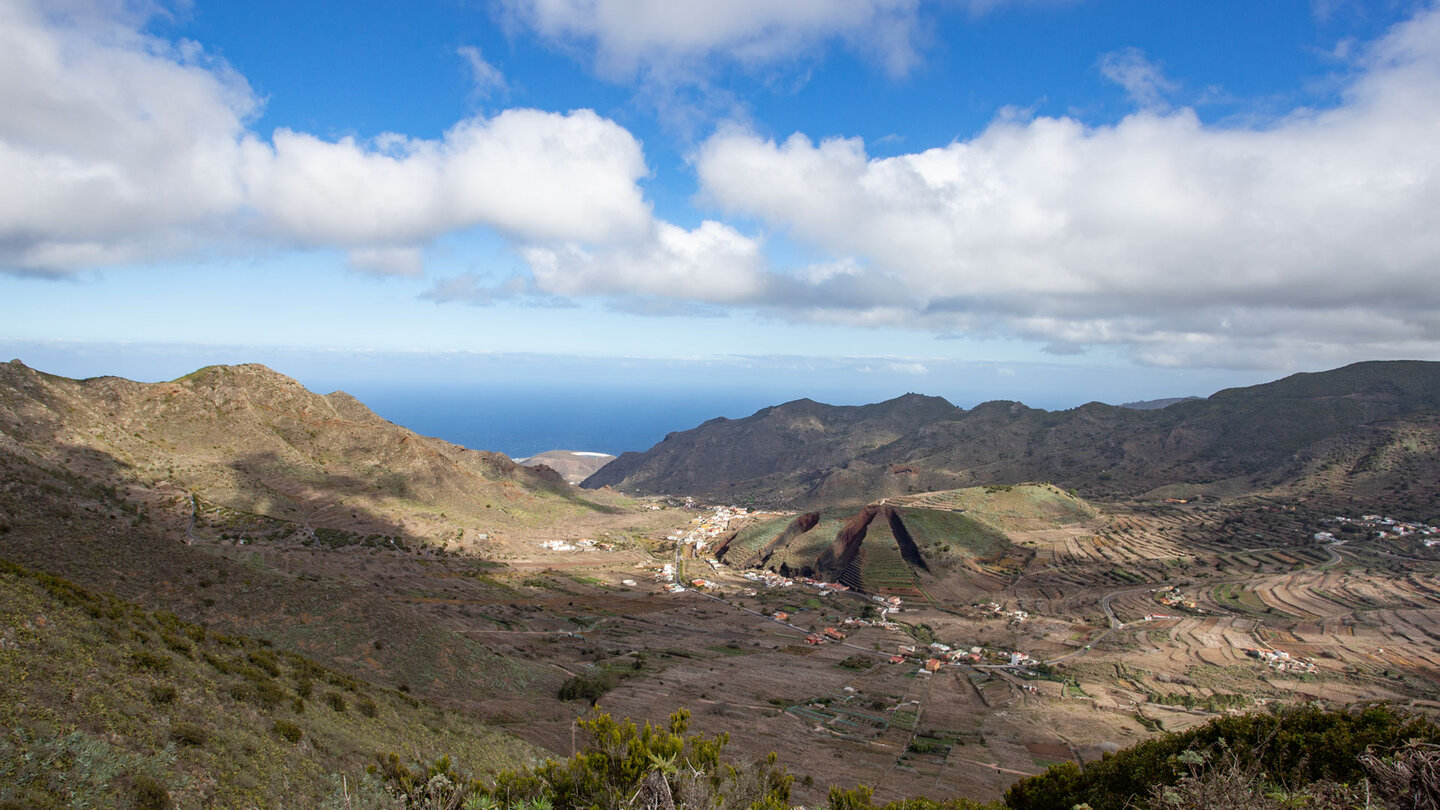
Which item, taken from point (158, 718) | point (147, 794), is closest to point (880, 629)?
point (158, 718)

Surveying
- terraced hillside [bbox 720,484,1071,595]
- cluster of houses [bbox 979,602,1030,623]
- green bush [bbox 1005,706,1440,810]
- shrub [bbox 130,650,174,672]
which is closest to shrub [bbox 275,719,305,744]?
shrub [bbox 130,650,174,672]

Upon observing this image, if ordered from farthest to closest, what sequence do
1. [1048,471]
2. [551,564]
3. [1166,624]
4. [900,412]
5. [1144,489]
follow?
[900,412]
[1048,471]
[1144,489]
[551,564]
[1166,624]

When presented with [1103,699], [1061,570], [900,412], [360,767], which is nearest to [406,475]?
[360,767]

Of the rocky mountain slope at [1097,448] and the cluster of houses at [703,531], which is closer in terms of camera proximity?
the cluster of houses at [703,531]

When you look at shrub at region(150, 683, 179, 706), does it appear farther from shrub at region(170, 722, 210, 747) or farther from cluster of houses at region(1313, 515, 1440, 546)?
cluster of houses at region(1313, 515, 1440, 546)

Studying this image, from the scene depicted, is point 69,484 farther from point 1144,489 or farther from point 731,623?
point 1144,489

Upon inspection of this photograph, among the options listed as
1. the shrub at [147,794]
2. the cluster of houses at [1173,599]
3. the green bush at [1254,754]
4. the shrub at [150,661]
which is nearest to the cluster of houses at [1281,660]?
the cluster of houses at [1173,599]

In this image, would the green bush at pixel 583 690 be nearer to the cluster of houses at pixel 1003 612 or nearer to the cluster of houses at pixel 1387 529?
the cluster of houses at pixel 1003 612
